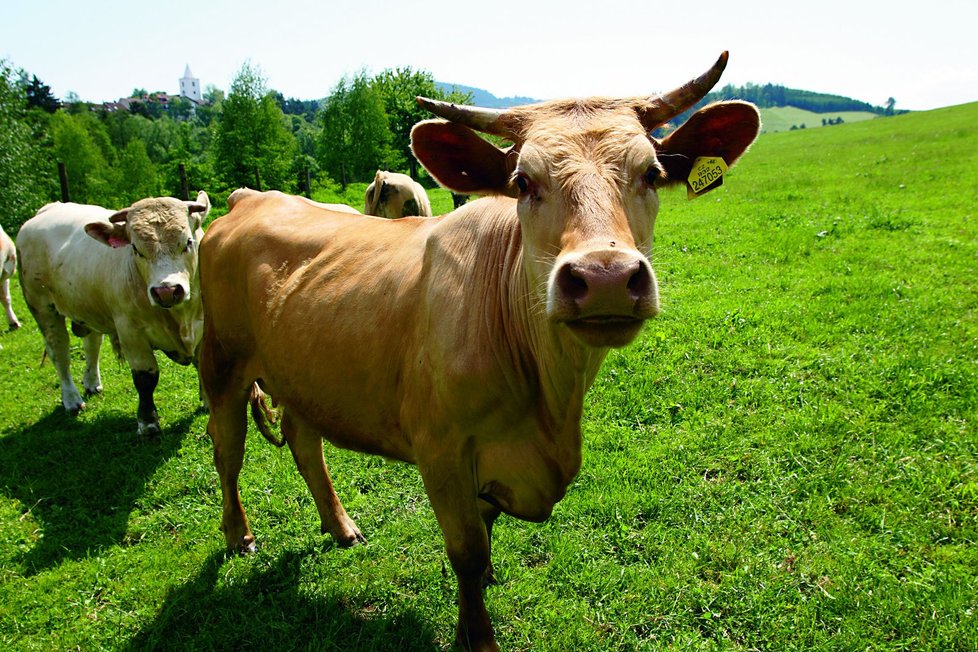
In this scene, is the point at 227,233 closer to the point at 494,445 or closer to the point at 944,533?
the point at 494,445

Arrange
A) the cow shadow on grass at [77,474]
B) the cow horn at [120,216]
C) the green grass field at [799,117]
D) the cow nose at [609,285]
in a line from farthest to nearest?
the green grass field at [799,117], the cow horn at [120,216], the cow shadow on grass at [77,474], the cow nose at [609,285]

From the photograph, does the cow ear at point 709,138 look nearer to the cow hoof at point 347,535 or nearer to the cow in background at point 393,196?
the cow hoof at point 347,535

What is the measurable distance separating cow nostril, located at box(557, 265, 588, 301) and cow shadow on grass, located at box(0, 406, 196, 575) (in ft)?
14.1

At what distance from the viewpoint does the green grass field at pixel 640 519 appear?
134 inches

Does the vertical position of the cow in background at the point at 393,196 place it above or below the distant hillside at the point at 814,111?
below

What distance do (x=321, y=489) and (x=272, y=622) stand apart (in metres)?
0.97

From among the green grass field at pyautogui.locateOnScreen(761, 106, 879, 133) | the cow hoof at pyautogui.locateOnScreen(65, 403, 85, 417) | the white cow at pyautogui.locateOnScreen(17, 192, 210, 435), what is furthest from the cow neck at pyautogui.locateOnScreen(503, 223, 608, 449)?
the green grass field at pyautogui.locateOnScreen(761, 106, 879, 133)

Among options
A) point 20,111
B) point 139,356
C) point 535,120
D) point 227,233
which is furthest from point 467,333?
point 20,111

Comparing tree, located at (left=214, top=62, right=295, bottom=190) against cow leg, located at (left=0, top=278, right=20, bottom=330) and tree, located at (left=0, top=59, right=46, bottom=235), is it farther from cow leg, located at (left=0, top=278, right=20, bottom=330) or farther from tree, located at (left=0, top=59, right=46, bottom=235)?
cow leg, located at (left=0, top=278, right=20, bottom=330)

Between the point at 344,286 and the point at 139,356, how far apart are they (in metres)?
3.80

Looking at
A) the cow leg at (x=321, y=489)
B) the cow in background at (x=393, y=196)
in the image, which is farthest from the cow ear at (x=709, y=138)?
the cow in background at (x=393, y=196)

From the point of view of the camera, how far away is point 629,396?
5668mm

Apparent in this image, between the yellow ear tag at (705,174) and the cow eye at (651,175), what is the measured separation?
384mm

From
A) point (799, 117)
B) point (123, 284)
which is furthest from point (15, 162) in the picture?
point (799, 117)
